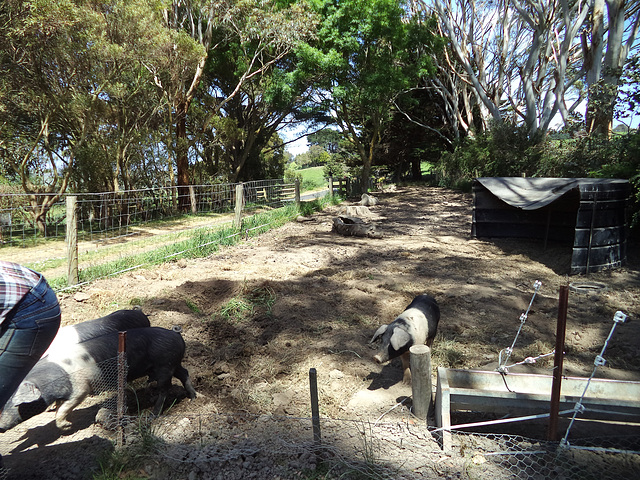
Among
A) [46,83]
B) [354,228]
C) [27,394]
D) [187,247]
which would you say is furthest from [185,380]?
[46,83]

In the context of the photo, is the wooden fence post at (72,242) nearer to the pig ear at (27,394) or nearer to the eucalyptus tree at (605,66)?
the pig ear at (27,394)

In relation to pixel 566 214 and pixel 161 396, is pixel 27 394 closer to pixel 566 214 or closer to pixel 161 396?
pixel 161 396

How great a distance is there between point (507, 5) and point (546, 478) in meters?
18.7

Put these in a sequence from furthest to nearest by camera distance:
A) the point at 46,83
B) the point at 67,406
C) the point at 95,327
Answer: the point at 46,83 → the point at 95,327 → the point at 67,406

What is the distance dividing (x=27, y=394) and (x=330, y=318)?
298 centimetres

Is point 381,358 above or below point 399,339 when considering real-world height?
below

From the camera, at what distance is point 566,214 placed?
24.7ft

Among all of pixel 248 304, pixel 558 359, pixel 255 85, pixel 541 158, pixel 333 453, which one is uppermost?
pixel 255 85

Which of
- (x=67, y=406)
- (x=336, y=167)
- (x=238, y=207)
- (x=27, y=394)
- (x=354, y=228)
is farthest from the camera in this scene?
(x=336, y=167)

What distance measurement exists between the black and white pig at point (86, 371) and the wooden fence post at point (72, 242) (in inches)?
120

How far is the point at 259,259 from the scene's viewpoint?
7.42 m

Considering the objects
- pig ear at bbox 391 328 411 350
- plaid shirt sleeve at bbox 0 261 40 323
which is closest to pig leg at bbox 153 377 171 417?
plaid shirt sleeve at bbox 0 261 40 323

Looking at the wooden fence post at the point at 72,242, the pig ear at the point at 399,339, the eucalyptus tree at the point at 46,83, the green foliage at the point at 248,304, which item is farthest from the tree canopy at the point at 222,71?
the pig ear at the point at 399,339

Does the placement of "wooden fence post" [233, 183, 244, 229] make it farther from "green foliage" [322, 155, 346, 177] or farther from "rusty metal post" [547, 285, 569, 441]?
"green foliage" [322, 155, 346, 177]
